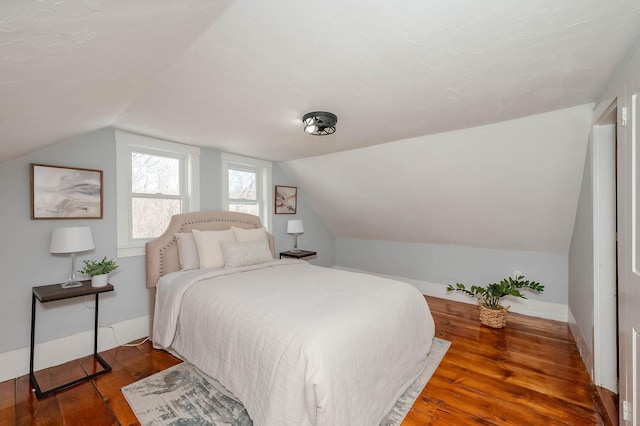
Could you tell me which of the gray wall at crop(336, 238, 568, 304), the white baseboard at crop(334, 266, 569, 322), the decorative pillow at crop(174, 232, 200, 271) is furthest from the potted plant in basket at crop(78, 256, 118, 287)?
the white baseboard at crop(334, 266, 569, 322)

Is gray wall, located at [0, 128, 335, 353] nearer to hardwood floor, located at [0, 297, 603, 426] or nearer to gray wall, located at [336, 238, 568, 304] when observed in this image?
hardwood floor, located at [0, 297, 603, 426]

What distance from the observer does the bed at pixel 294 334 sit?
1477 millimetres

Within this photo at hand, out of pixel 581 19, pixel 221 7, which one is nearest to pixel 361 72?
pixel 221 7

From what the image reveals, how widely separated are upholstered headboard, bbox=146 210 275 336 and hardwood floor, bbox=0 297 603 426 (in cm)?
68

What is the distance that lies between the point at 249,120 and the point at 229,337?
1.78m

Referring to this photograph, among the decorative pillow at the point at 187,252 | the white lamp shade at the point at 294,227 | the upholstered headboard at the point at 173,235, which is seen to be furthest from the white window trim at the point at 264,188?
the decorative pillow at the point at 187,252

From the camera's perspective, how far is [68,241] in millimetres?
2211

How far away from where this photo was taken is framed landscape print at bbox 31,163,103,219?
2359 mm

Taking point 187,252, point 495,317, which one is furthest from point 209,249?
point 495,317

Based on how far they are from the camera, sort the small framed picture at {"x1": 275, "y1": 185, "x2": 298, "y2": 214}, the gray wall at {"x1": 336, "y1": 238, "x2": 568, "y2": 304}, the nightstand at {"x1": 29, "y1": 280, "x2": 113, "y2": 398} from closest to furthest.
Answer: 1. the nightstand at {"x1": 29, "y1": 280, "x2": 113, "y2": 398}
2. the gray wall at {"x1": 336, "y1": 238, "x2": 568, "y2": 304}
3. the small framed picture at {"x1": 275, "y1": 185, "x2": 298, "y2": 214}

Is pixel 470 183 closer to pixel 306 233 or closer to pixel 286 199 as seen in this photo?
pixel 286 199

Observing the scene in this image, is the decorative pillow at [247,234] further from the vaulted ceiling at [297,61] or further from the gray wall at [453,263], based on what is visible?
the gray wall at [453,263]

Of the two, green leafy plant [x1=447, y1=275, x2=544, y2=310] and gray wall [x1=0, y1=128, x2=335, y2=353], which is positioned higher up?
gray wall [x1=0, y1=128, x2=335, y2=353]

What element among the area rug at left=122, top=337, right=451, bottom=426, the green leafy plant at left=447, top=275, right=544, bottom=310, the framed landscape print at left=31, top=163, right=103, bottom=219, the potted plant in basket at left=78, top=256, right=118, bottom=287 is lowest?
the area rug at left=122, top=337, right=451, bottom=426
